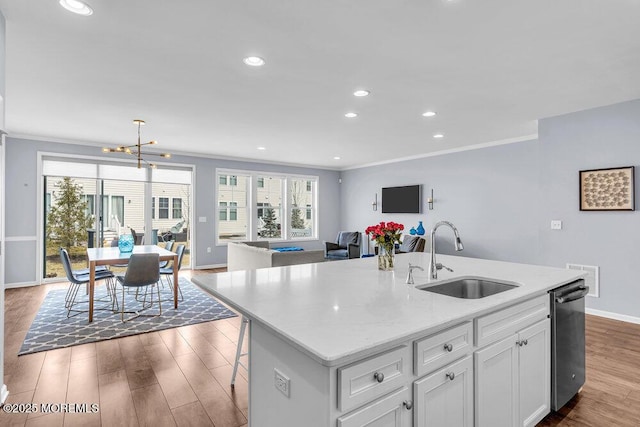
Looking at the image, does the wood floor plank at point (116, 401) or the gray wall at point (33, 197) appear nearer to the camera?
the wood floor plank at point (116, 401)

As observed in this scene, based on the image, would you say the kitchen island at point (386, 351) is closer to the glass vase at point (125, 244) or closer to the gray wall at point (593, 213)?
the gray wall at point (593, 213)

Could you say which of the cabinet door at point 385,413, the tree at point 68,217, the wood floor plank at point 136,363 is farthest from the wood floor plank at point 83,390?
the tree at point 68,217

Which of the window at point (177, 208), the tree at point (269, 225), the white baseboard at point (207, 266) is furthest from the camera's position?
the tree at point (269, 225)

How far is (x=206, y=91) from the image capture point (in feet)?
12.0

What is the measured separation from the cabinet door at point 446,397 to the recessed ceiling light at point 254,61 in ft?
8.66

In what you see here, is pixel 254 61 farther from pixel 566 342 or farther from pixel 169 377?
pixel 566 342

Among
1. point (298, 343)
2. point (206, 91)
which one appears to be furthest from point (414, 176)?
point (298, 343)

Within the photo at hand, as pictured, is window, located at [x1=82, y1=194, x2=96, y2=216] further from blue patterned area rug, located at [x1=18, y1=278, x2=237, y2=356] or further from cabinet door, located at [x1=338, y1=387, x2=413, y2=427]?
cabinet door, located at [x1=338, y1=387, x2=413, y2=427]

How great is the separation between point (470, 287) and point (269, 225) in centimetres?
699

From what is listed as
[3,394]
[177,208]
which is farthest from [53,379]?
[177,208]

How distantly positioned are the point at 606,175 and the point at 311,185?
262 inches

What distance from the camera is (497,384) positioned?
1710mm

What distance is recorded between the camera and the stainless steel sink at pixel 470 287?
7.21 feet

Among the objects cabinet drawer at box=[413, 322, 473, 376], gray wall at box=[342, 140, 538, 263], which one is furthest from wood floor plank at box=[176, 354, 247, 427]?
gray wall at box=[342, 140, 538, 263]
